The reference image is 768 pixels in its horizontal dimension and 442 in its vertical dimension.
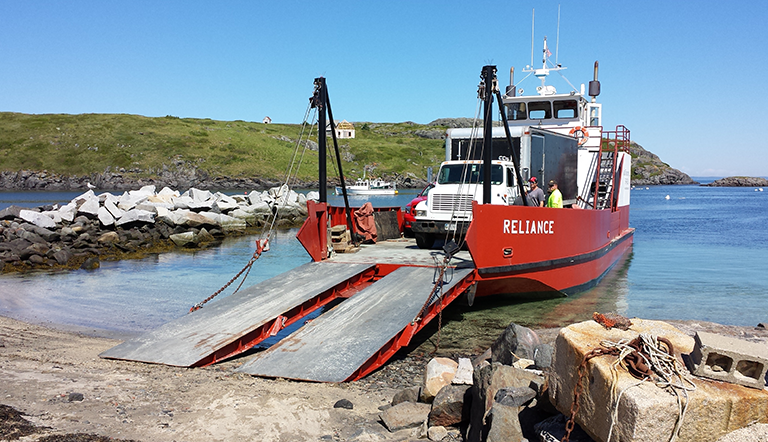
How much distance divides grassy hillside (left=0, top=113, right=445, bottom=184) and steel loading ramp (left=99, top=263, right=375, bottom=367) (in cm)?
9322

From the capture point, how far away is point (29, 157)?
330 ft

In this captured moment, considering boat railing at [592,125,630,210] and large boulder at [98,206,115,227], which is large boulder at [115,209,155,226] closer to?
large boulder at [98,206,115,227]

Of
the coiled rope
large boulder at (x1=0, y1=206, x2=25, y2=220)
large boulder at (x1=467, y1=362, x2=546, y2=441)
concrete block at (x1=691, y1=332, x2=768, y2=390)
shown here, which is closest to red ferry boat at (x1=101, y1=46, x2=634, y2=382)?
large boulder at (x1=467, y1=362, x2=546, y2=441)

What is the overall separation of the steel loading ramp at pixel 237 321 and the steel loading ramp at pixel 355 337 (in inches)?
17.4

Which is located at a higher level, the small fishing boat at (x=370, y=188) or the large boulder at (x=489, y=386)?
the small fishing boat at (x=370, y=188)

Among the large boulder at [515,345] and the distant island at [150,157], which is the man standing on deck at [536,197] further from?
the distant island at [150,157]

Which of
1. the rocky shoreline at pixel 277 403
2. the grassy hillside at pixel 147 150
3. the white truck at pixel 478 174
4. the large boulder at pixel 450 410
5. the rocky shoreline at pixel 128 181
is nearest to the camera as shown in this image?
the rocky shoreline at pixel 277 403

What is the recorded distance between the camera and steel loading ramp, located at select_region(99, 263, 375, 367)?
7871 mm

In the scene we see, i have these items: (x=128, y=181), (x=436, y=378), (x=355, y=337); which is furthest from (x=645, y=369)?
(x=128, y=181)

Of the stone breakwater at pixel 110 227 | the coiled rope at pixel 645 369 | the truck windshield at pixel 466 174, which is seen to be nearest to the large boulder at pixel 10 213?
the stone breakwater at pixel 110 227

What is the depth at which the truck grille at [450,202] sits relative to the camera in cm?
1295

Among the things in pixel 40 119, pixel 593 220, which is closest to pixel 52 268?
pixel 593 220

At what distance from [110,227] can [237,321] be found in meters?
19.4

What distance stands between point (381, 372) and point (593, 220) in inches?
359
